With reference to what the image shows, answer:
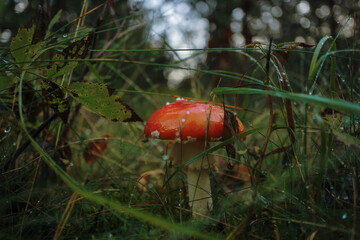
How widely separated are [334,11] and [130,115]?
386 cm

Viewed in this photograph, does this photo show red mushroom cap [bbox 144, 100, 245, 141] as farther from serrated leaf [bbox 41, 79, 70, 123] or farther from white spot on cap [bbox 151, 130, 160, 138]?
serrated leaf [bbox 41, 79, 70, 123]

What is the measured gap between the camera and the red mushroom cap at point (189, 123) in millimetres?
1161

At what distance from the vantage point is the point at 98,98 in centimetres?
91

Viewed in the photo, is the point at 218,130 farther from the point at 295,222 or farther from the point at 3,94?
the point at 3,94

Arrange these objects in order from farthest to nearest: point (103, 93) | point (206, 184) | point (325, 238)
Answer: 1. point (206, 184)
2. point (103, 93)
3. point (325, 238)

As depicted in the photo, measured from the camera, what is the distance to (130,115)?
0.95 meters

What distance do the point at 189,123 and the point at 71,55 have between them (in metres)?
0.55

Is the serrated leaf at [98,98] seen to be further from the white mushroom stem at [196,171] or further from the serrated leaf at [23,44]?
the white mushroom stem at [196,171]

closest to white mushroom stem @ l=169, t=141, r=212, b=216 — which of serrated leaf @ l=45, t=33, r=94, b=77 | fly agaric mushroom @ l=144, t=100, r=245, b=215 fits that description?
fly agaric mushroom @ l=144, t=100, r=245, b=215

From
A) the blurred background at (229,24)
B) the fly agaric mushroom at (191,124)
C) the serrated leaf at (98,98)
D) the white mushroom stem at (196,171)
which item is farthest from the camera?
the blurred background at (229,24)

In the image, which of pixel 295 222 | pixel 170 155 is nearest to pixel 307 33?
pixel 170 155

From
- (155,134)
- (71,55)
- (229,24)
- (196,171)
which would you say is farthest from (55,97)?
(229,24)

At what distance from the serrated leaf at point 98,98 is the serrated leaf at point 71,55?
3.2 inches

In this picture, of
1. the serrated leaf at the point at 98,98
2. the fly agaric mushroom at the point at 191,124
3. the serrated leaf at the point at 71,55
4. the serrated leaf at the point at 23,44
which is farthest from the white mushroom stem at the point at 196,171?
the serrated leaf at the point at 23,44
